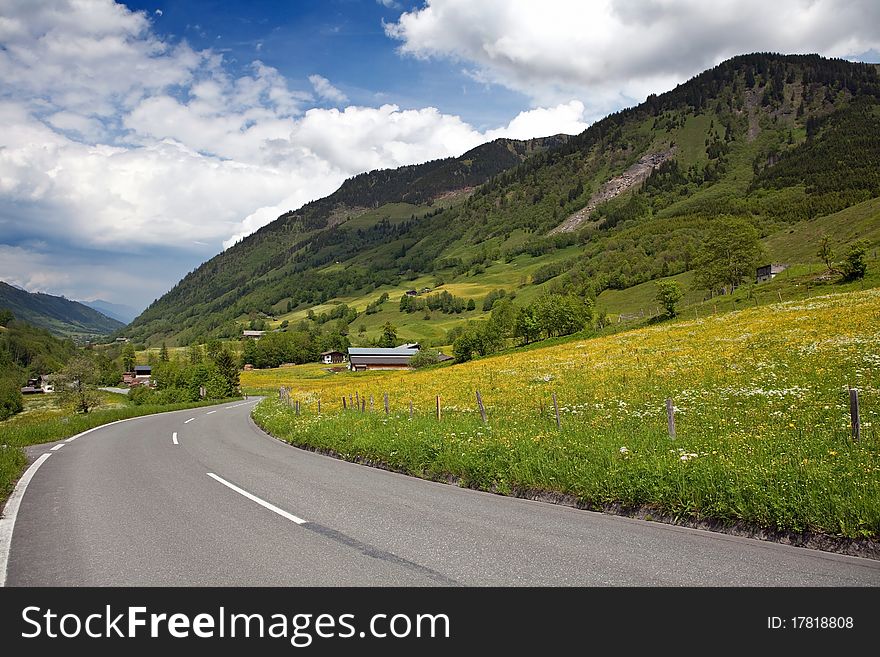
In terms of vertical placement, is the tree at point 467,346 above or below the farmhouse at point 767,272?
below

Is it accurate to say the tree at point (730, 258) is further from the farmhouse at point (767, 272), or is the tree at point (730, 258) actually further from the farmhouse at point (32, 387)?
the farmhouse at point (32, 387)

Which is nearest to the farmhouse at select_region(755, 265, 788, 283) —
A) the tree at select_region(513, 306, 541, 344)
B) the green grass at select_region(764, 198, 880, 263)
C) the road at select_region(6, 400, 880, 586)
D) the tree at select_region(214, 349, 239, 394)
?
the green grass at select_region(764, 198, 880, 263)

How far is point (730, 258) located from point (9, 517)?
300 ft

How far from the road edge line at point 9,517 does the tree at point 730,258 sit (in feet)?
291

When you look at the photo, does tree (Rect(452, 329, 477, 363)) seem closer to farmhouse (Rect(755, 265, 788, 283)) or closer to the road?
farmhouse (Rect(755, 265, 788, 283))

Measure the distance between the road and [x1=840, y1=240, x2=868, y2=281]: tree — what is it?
215 ft

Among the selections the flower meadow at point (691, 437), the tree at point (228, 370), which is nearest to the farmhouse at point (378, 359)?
the tree at point (228, 370)

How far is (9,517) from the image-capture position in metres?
9.07

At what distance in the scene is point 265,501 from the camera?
989 centimetres

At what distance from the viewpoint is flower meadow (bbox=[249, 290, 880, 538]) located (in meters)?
7.77

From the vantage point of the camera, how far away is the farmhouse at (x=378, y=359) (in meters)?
147

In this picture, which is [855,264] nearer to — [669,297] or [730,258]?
[669,297]

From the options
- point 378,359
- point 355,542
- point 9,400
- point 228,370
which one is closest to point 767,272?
point 378,359
